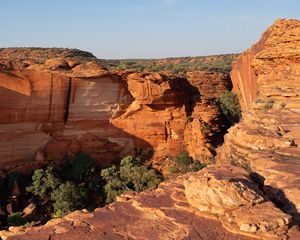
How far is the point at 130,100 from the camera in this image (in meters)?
23.2

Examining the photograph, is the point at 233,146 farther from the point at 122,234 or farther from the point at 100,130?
the point at 100,130

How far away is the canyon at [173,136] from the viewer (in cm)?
591

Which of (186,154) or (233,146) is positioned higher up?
(233,146)

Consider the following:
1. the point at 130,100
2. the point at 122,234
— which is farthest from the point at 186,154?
the point at 122,234

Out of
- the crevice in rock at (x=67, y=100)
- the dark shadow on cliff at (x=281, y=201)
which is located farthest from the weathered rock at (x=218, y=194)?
the crevice in rock at (x=67, y=100)

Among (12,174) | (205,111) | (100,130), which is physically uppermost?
(205,111)

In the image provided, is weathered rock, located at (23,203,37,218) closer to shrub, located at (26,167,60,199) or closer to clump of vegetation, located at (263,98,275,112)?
shrub, located at (26,167,60,199)

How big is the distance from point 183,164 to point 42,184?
8.36 metres

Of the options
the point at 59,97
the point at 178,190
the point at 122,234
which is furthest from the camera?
the point at 59,97

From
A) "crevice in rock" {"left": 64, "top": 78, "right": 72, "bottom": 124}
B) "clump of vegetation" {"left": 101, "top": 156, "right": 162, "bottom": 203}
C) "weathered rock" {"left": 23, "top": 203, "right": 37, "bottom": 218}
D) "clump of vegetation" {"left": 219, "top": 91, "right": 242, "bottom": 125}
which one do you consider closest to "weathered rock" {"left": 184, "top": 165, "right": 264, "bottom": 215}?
"clump of vegetation" {"left": 101, "top": 156, "right": 162, "bottom": 203}

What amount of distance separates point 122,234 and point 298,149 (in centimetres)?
558

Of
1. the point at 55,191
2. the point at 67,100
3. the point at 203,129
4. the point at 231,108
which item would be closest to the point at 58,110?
the point at 67,100

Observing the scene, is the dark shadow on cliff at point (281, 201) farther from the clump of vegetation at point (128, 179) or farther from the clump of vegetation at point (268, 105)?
the clump of vegetation at point (128, 179)

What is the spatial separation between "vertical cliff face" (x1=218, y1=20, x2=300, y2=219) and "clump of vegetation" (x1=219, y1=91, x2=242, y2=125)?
7925mm
